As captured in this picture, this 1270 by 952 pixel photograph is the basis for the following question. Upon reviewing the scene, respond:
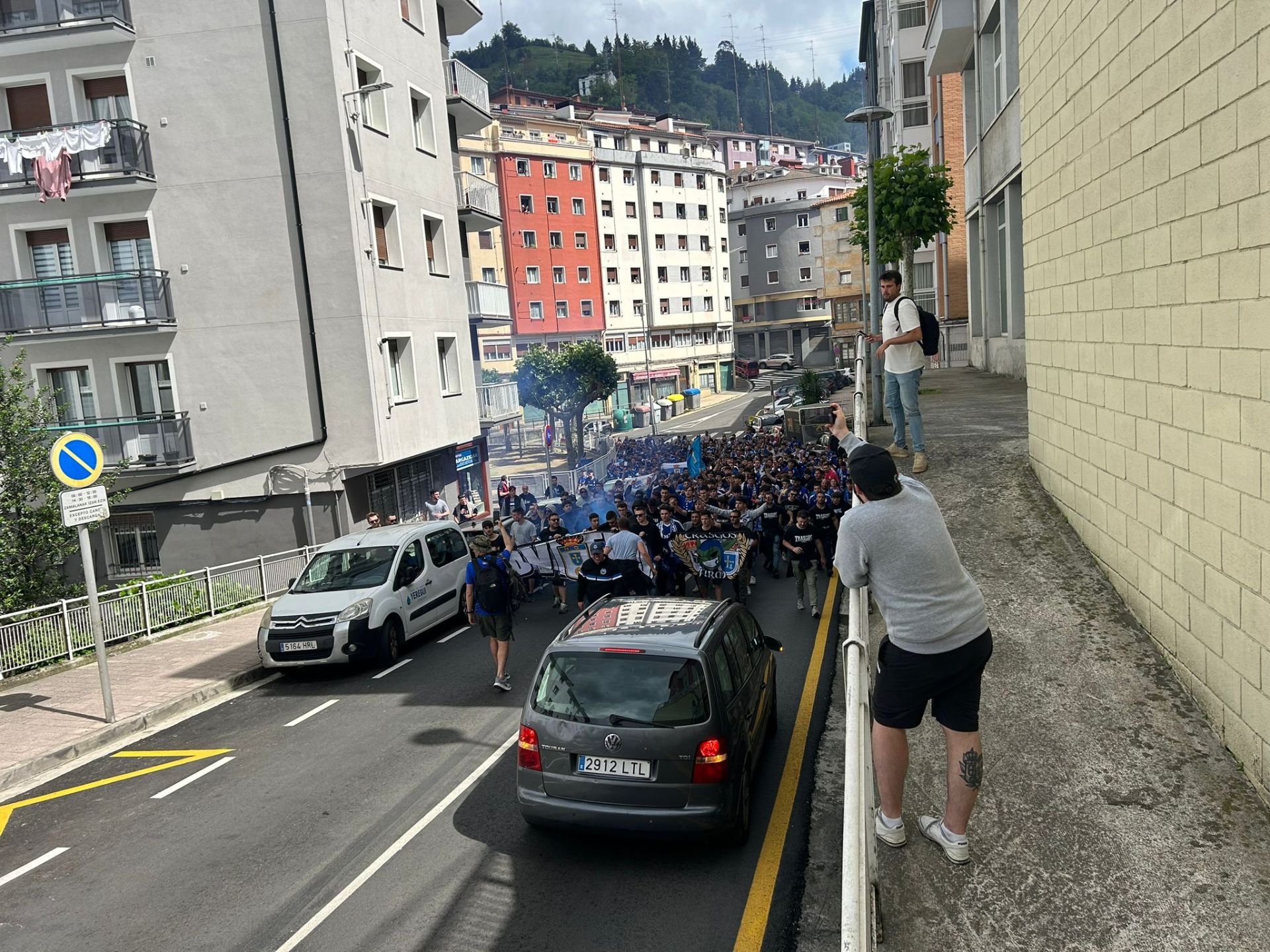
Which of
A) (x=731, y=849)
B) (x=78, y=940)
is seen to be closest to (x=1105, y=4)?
(x=731, y=849)

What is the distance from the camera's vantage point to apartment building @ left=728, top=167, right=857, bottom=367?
86750 millimetres

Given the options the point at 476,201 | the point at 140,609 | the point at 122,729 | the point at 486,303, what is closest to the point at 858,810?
the point at 122,729

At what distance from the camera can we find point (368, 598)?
12109mm

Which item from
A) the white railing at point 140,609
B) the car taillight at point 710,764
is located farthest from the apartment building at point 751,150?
the car taillight at point 710,764

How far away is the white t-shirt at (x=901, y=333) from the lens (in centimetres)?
947

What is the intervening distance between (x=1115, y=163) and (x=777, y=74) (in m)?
201

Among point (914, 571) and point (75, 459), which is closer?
point (914, 571)

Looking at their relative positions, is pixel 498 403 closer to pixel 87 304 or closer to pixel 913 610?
pixel 87 304

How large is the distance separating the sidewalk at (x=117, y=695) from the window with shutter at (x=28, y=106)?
13.1 m

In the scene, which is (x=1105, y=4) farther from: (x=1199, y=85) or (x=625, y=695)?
(x=625, y=695)

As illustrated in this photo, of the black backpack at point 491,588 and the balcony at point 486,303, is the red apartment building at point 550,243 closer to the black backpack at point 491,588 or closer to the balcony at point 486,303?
the balcony at point 486,303

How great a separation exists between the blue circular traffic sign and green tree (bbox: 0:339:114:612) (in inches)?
185

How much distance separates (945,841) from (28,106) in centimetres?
2397

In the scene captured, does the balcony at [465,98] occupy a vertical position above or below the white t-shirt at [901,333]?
above
